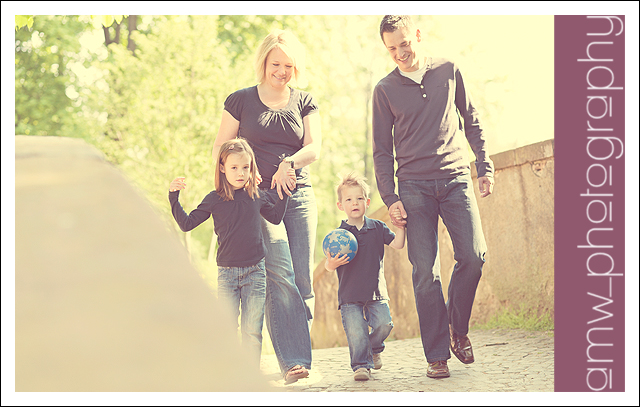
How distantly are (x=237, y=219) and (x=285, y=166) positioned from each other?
0.49m

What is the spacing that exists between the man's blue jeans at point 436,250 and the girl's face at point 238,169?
1.10m

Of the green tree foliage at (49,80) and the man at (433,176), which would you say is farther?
the green tree foliage at (49,80)

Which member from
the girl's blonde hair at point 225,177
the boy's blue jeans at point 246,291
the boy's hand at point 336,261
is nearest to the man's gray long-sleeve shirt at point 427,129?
the boy's hand at point 336,261

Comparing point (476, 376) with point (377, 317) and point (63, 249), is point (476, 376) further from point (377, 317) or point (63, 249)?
A: point (63, 249)

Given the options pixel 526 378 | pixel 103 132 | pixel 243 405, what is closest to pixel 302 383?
pixel 526 378

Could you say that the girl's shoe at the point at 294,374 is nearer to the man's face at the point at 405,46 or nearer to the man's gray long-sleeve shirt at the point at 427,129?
the man's gray long-sleeve shirt at the point at 427,129

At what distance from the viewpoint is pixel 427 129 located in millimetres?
4297

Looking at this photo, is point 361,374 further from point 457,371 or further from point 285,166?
point 285,166

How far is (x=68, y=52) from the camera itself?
1401 cm

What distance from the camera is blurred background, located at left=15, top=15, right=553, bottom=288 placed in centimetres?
818

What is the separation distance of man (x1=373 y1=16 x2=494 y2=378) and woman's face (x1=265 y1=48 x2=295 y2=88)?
2.20 feet

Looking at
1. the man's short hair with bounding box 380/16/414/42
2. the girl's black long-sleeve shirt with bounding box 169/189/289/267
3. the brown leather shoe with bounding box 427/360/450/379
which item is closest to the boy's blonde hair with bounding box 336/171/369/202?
A: the girl's black long-sleeve shirt with bounding box 169/189/289/267

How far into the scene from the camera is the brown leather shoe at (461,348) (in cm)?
437

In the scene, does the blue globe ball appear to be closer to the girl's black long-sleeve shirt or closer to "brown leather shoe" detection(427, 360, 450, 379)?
A: the girl's black long-sleeve shirt
